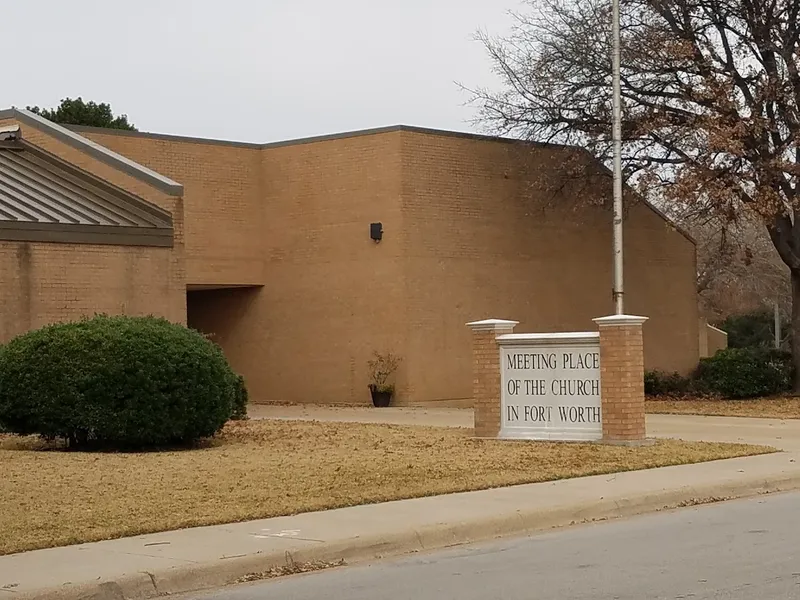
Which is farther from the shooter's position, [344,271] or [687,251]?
[687,251]

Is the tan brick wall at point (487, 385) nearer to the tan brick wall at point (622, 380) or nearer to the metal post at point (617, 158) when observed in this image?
the tan brick wall at point (622, 380)

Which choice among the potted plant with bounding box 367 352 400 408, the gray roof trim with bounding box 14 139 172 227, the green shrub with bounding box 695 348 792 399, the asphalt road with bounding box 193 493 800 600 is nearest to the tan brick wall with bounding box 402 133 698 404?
the potted plant with bounding box 367 352 400 408

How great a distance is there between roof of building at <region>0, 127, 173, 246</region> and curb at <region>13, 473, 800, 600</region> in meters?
13.6

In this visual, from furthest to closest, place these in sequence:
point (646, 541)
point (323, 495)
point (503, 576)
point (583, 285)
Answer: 1. point (583, 285)
2. point (323, 495)
3. point (646, 541)
4. point (503, 576)

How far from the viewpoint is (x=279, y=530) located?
1212cm

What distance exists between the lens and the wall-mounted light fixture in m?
30.5

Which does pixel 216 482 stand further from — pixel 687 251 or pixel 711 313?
pixel 711 313

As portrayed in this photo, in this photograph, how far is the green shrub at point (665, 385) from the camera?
110ft

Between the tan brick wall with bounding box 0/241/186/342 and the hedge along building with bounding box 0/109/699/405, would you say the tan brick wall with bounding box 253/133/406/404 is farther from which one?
the tan brick wall with bounding box 0/241/186/342

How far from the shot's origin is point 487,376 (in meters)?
21.0

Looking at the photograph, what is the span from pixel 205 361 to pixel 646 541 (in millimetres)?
9000

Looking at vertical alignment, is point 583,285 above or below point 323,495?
above

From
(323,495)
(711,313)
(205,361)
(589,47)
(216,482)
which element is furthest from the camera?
(711,313)

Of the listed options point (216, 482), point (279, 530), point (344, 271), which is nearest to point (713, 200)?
point (344, 271)
